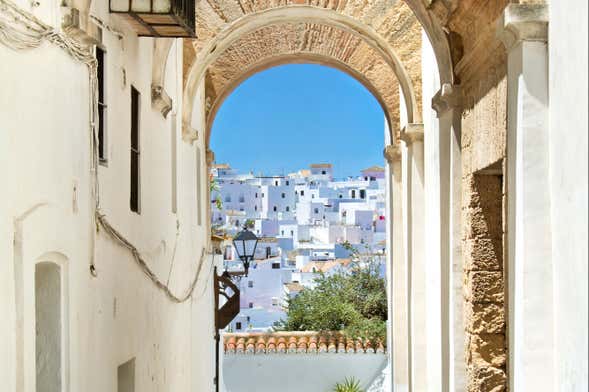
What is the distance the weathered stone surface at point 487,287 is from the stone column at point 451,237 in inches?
25.0

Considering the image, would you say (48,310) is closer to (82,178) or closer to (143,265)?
(82,178)

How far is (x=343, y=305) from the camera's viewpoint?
20.8 meters

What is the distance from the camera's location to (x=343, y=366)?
1869 cm

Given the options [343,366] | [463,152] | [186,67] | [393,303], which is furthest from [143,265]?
[343,366]

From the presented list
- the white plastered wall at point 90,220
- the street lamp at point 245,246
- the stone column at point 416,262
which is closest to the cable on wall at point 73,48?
the white plastered wall at point 90,220

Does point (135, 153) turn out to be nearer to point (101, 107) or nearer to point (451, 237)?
point (101, 107)

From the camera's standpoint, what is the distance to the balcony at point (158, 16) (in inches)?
308

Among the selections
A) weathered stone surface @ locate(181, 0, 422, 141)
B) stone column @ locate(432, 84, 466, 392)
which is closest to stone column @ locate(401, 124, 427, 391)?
weathered stone surface @ locate(181, 0, 422, 141)

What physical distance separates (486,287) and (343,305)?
514 inches

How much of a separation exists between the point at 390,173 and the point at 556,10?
391 inches

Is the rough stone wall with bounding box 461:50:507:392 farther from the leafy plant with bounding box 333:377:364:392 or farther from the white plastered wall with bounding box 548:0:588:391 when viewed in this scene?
the leafy plant with bounding box 333:377:364:392

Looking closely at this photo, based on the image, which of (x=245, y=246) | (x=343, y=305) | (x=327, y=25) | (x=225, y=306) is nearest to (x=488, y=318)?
(x=327, y=25)

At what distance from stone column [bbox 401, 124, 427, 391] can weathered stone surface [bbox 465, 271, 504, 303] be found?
3840 mm

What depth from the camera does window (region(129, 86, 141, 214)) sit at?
9031mm
